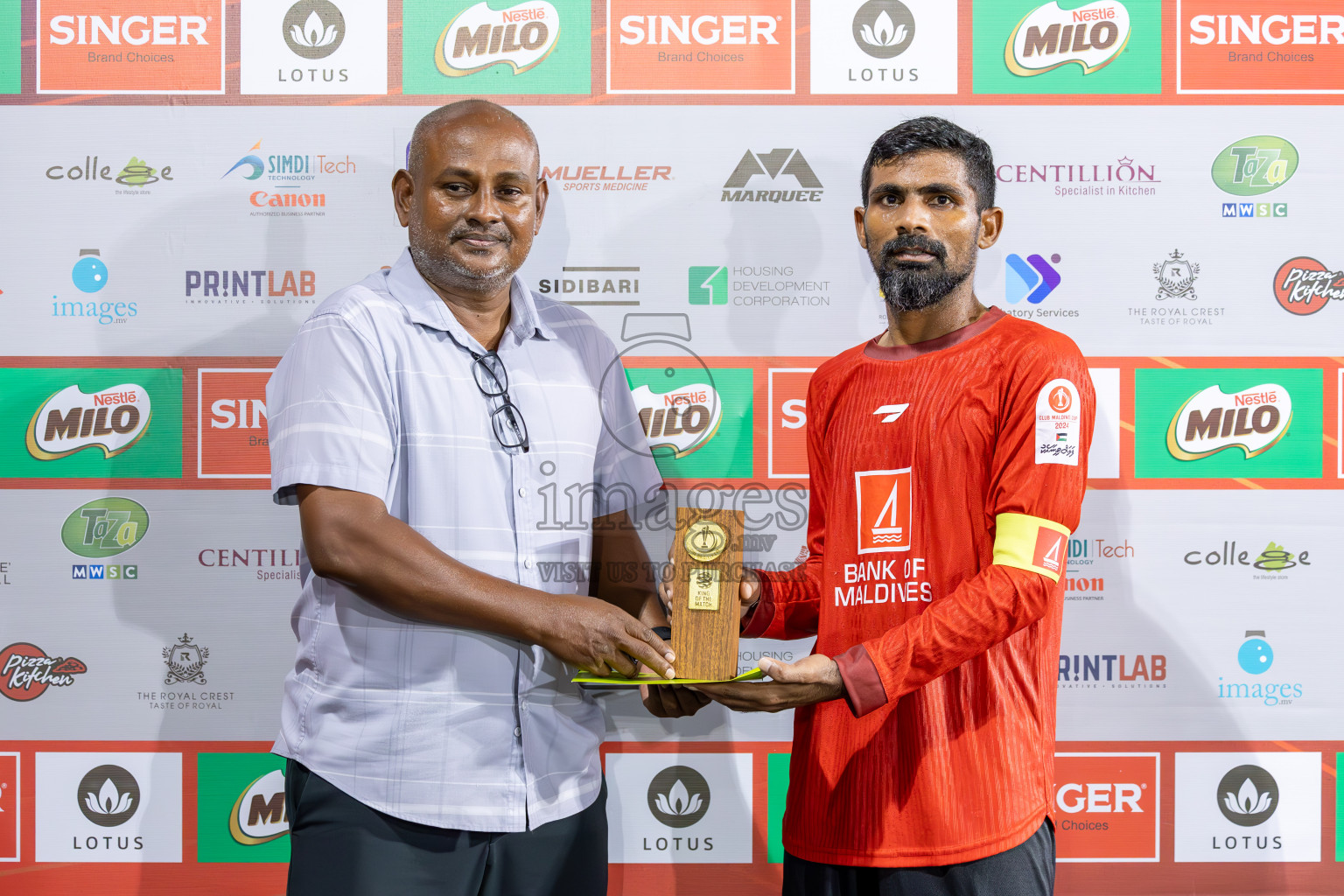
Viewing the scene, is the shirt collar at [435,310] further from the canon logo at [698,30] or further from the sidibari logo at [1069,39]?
the sidibari logo at [1069,39]

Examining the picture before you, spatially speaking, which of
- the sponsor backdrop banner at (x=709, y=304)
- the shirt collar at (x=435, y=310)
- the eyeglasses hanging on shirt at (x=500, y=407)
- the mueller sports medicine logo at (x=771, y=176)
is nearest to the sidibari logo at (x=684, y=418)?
the sponsor backdrop banner at (x=709, y=304)

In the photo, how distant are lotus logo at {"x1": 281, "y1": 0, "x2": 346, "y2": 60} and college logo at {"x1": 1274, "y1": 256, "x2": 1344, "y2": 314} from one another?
2.60 meters

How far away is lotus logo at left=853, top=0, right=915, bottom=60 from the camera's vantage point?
245 cm

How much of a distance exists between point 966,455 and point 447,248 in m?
1.04

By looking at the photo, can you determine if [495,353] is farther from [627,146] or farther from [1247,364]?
[1247,364]

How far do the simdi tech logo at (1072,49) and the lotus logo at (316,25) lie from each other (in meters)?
1.71

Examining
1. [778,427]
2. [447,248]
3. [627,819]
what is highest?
[447,248]

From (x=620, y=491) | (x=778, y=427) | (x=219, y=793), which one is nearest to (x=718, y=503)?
(x=778, y=427)

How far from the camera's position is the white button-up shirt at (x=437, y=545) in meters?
1.62

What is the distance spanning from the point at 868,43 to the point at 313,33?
4.86 feet

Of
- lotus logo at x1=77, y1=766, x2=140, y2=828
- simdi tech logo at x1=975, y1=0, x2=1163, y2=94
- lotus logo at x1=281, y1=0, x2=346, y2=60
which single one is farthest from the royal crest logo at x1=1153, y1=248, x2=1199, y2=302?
lotus logo at x1=77, y1=766, x2=140, y2=828

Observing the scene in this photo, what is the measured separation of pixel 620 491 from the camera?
1.97 meters

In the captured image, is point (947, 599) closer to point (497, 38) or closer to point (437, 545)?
point (437, 545)

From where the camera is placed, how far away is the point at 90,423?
248 cm
